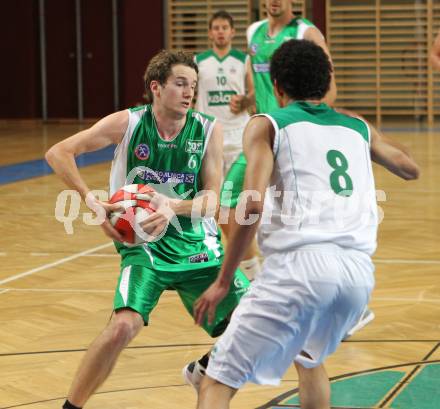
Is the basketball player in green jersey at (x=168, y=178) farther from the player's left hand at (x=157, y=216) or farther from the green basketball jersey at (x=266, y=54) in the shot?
the green basketball jersey at (x=266, y=54)

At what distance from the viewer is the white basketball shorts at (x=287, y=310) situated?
302 centimetres

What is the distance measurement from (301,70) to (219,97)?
5.29 m

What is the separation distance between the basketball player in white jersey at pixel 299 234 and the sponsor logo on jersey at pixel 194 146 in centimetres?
96

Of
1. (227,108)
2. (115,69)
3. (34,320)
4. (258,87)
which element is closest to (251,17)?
(115,69)

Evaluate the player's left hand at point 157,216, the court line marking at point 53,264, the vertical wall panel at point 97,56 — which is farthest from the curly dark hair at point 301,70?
the vertical wall panel at point 97,56

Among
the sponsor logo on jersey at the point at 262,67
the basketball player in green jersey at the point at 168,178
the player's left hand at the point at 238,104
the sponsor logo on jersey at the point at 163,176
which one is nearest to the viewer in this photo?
the basketball player in green jersey at the point at 168,178

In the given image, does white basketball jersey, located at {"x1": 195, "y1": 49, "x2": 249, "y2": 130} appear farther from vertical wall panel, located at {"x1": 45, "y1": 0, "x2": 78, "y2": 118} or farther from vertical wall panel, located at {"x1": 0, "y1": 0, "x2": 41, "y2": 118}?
vertical wall panel, located at {"x1": 0, "y1": 0, "x2": 41, "y2": 118}

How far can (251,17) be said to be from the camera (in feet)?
65.3

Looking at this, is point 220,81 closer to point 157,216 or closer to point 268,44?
point 268,44

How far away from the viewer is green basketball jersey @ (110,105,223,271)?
161 inches

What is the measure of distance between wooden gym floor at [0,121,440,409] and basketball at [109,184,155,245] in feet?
2.41

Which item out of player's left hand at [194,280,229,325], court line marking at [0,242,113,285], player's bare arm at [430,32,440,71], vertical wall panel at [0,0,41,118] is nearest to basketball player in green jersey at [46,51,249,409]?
player's left hand at [194,280,229,325]

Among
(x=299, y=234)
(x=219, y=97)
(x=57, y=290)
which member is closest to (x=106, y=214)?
(x=299, y=234)

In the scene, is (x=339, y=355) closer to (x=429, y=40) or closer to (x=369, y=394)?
(x=369, y=394)
